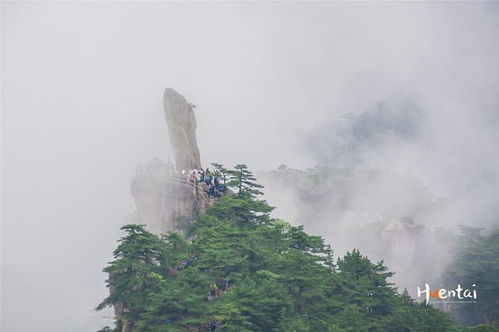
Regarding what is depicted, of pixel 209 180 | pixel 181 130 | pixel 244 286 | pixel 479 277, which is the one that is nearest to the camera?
pixel 244 286

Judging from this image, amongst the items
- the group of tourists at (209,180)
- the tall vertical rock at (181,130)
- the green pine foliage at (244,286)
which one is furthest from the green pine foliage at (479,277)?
the tall vertical rock at (181,130)

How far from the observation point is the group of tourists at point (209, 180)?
58.5 meters

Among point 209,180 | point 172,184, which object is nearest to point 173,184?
point 172,184

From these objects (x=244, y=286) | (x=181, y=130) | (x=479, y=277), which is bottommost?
(x=244, y=286)

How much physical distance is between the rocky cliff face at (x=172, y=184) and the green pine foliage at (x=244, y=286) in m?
5.61

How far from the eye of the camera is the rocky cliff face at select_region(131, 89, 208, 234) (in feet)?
193

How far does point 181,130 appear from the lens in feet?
212

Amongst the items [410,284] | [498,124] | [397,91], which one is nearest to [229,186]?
[410,284]

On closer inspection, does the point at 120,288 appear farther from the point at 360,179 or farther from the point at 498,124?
the point at 498,124

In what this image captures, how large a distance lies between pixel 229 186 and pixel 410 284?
43.8 m

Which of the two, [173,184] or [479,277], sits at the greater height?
[173,184]

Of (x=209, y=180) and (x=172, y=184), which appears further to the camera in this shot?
(x=172, y=184)

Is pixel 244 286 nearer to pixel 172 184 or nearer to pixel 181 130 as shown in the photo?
pixel 172 184

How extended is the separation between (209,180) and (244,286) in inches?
822
